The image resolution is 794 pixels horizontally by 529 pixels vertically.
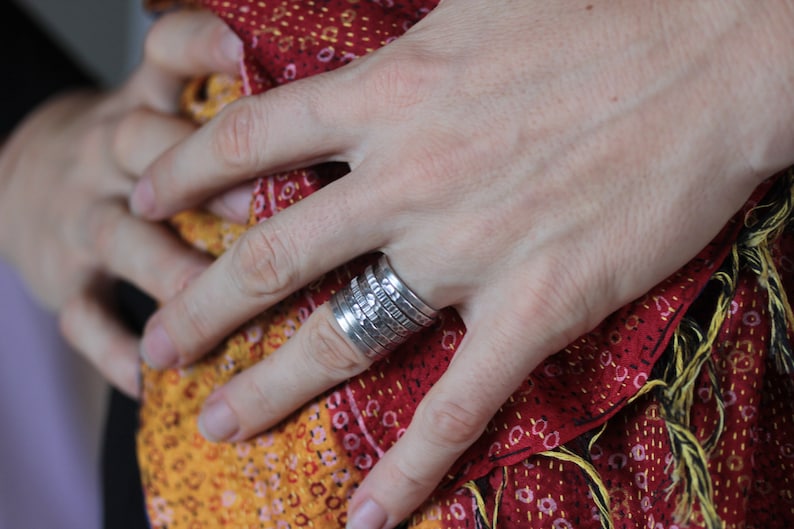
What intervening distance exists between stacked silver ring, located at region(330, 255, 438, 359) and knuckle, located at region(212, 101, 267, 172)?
4.9 inches

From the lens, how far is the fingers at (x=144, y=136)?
2.43ft

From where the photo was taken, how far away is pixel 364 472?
560 millimetres

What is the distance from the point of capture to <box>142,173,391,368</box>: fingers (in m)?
0.50

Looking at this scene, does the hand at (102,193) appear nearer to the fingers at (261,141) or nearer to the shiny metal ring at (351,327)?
the fingers at (261,141)

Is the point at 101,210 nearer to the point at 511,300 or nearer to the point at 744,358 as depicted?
the point at 511,300

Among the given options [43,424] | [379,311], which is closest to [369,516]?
[379,311]

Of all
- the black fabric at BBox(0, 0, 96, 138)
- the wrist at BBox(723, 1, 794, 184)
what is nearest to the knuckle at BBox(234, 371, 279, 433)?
the wrist at BBox(723, 1, 794, 184)

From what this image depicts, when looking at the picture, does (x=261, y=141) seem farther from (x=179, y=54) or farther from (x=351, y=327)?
(x=179, y=54)

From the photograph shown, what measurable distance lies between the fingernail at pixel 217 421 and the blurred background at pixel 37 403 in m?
0.55

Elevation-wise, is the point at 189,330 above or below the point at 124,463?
above

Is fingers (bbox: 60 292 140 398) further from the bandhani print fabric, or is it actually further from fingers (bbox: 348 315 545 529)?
fingers (bbox: 348 315 545 529)

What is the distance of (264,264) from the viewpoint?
532mm

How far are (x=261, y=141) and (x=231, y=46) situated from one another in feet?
0.52

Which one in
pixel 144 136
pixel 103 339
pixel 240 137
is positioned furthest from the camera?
pixel 103 339
